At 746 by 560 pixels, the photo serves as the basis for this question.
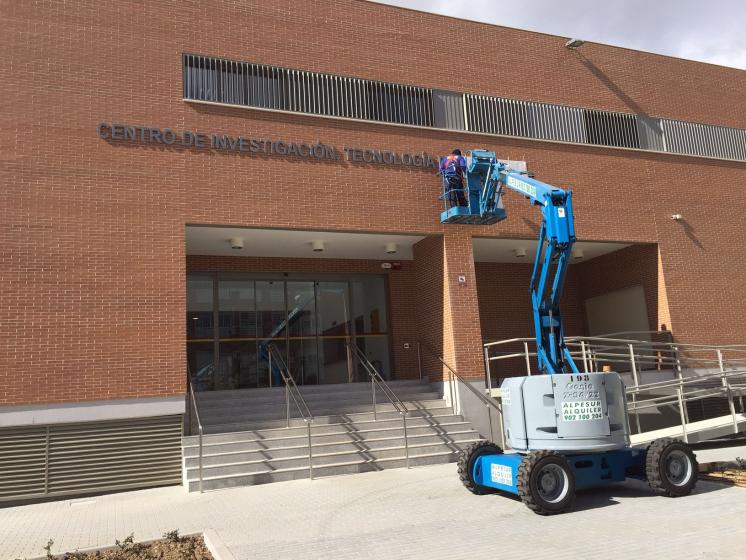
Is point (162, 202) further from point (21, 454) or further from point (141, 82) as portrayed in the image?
point (21, 454)

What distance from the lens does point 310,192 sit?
568 inches

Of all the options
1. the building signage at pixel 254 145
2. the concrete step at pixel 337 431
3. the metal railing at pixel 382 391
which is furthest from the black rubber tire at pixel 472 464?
the building signage at pixel 254 145

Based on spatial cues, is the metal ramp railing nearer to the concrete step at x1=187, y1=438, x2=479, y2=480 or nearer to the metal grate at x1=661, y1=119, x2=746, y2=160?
the concrete step at x1=187, y1=438, x2=479, y2=480

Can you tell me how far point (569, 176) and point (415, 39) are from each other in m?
5.21

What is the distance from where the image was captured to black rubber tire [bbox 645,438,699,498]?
8680 millimetres

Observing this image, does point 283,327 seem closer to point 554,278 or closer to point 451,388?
point 451,388

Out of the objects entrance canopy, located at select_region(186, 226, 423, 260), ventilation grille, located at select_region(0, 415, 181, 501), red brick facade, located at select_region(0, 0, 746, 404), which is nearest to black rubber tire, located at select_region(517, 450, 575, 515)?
red brick facade, located at select_region(0, 0, 746, 404)

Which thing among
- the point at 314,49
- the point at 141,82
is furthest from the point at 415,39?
the point at 141,82

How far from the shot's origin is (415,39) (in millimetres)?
16438

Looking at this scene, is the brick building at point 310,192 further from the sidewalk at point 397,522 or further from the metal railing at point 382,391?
the sidewalk at point 397,522

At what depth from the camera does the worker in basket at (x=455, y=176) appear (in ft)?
46.3

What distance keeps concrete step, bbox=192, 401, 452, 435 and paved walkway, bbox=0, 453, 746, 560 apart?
1899 mm

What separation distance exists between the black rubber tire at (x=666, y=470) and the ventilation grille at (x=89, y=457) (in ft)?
26.2

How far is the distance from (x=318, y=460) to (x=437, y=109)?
29.4 feet
